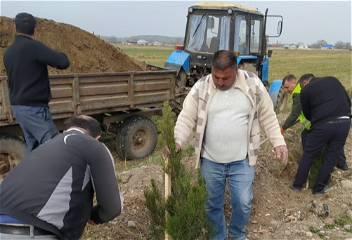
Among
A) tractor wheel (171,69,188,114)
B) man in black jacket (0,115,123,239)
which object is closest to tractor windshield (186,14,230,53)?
tractor wheel (171,69,188,114)

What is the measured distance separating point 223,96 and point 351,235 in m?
2.25

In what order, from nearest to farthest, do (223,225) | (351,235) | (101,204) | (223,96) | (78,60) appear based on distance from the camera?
(101,204) < (223,96) < (223,225) < (351,235) < (78,60)

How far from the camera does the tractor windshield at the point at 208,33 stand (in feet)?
26.8

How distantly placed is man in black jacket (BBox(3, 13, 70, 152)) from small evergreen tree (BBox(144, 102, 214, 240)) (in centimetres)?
170

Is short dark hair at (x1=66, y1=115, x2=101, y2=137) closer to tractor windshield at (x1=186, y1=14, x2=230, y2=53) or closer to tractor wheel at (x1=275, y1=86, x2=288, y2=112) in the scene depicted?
tractor windshield at (x1=186, y1=14, x2=230, y2=53)

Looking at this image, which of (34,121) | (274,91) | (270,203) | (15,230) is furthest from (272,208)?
(274,91)

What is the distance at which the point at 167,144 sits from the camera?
296 centimetres

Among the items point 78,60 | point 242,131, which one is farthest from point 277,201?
point 78,60

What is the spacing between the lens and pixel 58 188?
2078 mm

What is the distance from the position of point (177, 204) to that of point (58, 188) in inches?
41.3

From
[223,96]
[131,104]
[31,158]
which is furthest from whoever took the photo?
[131,104]

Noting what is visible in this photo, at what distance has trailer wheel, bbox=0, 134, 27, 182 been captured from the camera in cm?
504

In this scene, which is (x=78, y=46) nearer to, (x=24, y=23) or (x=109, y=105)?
(x=109, y=105)

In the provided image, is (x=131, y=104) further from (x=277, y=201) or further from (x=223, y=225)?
(x=223, y=225)
